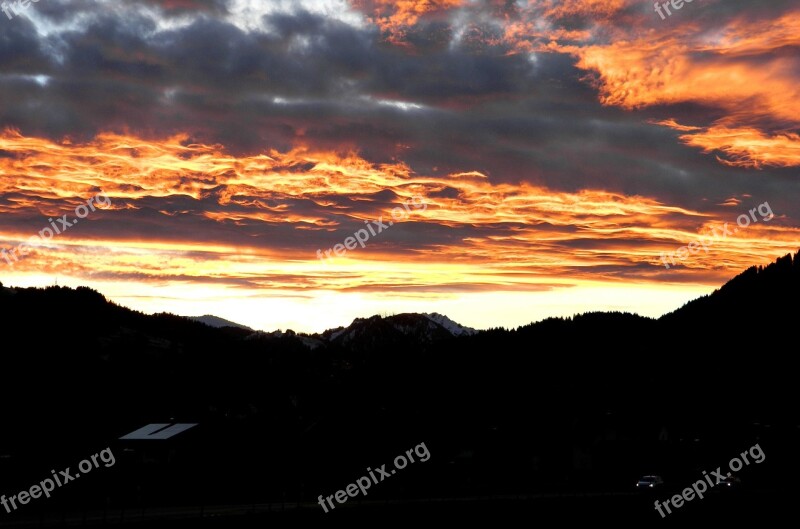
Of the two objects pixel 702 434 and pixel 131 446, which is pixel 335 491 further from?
pixel 702 434

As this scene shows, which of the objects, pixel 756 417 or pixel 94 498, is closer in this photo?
pixel 94 498

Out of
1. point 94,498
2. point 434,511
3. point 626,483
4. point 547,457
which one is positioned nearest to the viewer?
point 94,498

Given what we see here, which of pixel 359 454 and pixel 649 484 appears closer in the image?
pixel 649 484

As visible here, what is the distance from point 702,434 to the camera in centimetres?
17712

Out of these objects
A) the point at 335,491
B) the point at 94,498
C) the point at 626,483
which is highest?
the point at 94,498

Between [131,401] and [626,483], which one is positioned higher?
[131,401]

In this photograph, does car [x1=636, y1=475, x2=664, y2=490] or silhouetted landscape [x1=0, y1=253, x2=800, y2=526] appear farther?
car [x1=636, y1=475, x2=664, y2=490]

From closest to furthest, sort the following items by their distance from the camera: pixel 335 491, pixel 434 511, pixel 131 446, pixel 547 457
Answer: pixel 434 511 → pixel 131 446 → pixel 335 491 → pixel 547 457

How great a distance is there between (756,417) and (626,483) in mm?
63669

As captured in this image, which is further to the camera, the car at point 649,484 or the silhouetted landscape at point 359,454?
the car at point 649,484

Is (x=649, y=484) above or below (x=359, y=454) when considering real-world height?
below

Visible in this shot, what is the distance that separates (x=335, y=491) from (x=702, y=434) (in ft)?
328

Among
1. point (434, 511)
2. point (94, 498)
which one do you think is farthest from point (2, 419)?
point (434, 511)

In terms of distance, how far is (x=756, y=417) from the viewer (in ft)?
636
